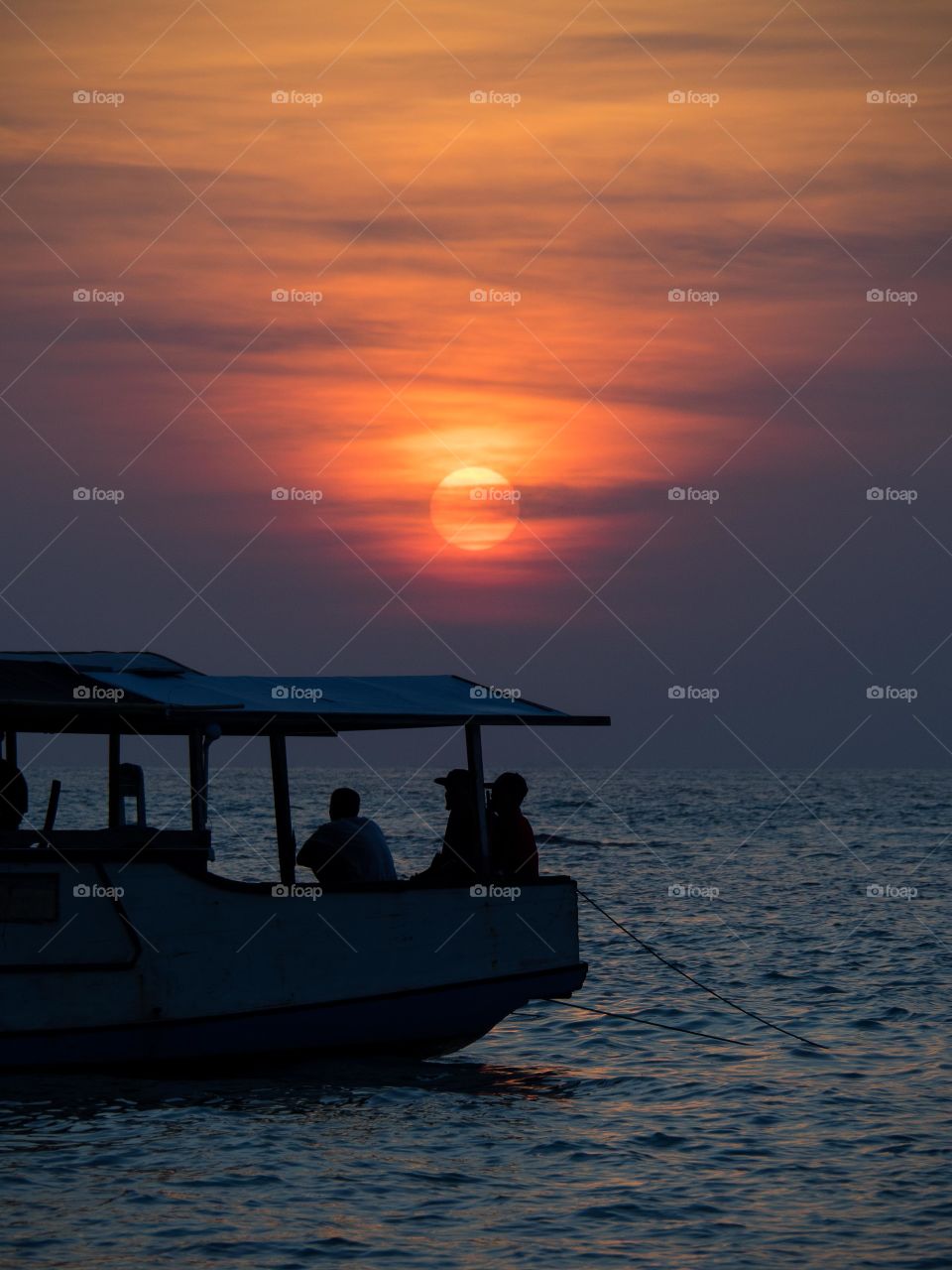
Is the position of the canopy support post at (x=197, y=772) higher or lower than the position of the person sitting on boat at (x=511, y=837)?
higher

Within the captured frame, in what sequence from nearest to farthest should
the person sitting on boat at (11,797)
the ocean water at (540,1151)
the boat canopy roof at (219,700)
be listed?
1. the ocean water at (540,1151)
2. the boat canopy roof at (219,700)
3. the person sitting on boat at (11,797)

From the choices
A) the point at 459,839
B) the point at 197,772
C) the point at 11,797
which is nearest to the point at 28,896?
the point at 11,797

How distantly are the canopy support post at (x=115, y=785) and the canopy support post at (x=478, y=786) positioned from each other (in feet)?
9.44

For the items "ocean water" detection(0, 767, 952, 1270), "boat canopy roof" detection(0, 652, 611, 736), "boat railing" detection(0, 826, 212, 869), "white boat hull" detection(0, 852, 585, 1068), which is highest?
"boat canopy roof" detection(0, 652, 611, 736)

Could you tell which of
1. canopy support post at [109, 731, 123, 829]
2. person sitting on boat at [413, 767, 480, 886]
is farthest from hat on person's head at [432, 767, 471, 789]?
canopy support post at [109, 731, 123, 829]

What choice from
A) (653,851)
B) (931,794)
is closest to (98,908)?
(653,851)

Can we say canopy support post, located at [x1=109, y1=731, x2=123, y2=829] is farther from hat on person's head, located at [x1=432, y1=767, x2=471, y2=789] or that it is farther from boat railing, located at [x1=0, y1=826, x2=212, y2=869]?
hat on person's head, located at [x1=432, y1=767, x2=471, y2=789]

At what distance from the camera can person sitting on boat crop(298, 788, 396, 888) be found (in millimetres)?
14031

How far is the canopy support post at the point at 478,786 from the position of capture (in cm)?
1423

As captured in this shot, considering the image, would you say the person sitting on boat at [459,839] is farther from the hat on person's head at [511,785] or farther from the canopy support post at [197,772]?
the canopy support post at [197,772]

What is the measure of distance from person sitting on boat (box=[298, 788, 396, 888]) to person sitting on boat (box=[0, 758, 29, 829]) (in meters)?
2.27

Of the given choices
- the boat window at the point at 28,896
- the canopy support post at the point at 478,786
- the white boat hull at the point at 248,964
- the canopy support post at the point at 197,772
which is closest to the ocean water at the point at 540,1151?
the white boat hull at the point at 248,964

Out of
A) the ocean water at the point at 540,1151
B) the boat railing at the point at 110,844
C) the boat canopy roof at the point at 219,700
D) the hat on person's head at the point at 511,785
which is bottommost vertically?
the ocean water at the point at 540,1151

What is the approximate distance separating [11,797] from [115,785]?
32.2 inches
